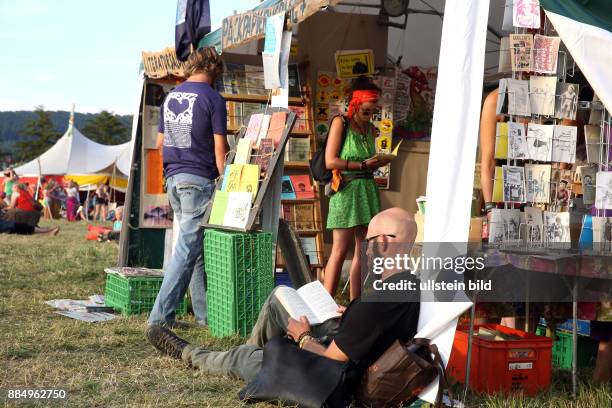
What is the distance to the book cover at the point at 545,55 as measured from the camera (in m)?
4.01

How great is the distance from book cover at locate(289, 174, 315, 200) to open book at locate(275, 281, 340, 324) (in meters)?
3.23

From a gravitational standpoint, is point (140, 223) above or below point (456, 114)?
below

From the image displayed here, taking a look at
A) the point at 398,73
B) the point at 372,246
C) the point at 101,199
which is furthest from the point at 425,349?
the point at 101,199

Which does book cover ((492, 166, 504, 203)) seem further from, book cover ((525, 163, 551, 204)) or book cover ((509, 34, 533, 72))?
book cover ((509, 34, 533, 72))

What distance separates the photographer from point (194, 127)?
5727mm

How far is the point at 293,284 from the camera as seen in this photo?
620 cm

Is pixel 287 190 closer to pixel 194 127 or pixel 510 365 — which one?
pixel 194 127

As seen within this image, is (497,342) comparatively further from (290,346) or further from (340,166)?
(340,166)

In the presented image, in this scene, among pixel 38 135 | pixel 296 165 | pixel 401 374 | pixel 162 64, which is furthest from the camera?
pixel 38 135

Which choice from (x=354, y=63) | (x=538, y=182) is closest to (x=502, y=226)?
(x=538, y=182)

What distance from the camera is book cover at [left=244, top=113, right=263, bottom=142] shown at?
5965 mm

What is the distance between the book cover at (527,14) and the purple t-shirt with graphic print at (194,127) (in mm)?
2327

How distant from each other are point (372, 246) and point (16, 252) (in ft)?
29.5

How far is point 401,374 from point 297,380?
0.46 m
